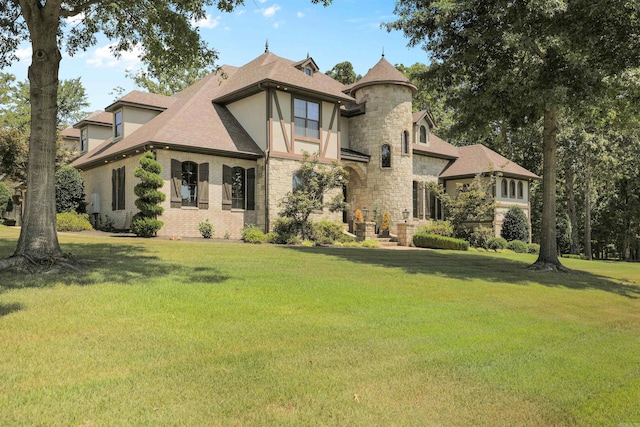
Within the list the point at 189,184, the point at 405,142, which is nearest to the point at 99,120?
the point at 189,184

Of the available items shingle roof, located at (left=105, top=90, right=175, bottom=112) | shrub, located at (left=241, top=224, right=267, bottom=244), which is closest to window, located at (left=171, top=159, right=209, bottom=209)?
shrub, located at (left=241, top=224, right=267, bottom=244)

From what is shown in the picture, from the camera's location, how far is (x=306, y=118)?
23.8 m

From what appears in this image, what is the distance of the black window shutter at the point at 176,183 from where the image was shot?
20.5 m

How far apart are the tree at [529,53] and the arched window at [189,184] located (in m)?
10.5

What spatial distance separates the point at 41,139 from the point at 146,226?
9.36m

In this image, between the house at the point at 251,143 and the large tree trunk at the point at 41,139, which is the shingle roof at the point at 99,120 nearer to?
the house at the point at 251,143

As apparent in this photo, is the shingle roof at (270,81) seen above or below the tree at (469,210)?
above

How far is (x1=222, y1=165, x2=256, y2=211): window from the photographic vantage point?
2214 cm

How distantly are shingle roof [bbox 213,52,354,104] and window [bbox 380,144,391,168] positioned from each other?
419 cm

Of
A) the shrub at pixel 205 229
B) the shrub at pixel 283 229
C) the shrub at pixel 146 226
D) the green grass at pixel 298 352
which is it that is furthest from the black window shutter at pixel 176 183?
the green grass at pixel 298 352

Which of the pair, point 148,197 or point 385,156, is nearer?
point 148,197

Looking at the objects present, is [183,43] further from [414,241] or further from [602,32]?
[414,241]

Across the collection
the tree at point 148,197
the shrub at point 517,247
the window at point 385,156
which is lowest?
the shrub at point 517,247

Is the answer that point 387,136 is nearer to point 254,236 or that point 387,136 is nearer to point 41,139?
point 254,236
